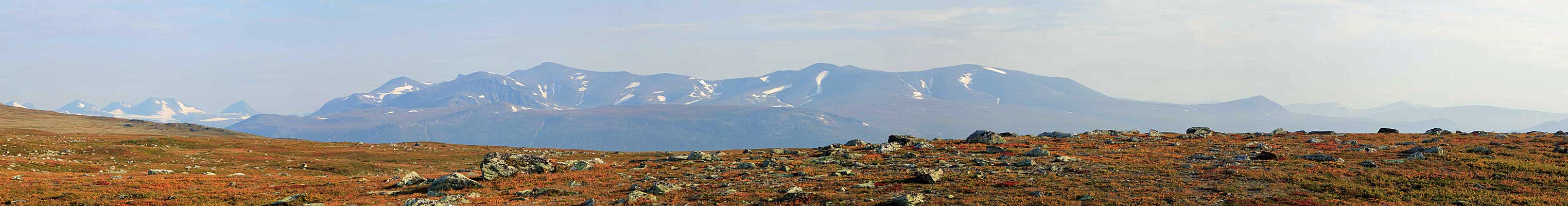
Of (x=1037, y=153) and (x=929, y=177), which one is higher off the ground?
(x=1037, y=153)

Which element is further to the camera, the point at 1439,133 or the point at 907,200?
the point at 1439,133

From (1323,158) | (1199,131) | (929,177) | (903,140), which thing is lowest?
(929,177)

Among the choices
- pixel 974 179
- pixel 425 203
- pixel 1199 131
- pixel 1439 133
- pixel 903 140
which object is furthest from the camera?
pixel 1199 131

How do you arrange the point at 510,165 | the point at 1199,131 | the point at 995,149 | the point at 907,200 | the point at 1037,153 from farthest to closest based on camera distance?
the point at 1199,131 < the point at 995,149 < the point at 1037,153 < the point at 510,165 < the point at 907,200

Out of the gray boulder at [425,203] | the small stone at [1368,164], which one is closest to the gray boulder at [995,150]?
the small stone at [1368,164]

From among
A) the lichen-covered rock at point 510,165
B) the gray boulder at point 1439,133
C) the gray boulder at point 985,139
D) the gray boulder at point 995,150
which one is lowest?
the lichen-covered rock at point 510,165

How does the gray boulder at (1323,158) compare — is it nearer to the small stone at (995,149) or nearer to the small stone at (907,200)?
the small stone at (995,149)

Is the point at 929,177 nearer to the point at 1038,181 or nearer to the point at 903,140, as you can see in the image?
the point at 1038,181

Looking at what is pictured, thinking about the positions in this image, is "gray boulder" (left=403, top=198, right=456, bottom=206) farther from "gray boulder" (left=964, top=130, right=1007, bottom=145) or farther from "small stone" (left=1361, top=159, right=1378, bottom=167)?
"gray boulder" (left=964, top=130, right=1007, bottom=145)

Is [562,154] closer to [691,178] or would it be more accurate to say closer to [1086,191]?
[691,178]

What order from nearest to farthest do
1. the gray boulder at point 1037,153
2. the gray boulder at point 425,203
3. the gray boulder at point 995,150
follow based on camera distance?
the gray boulder at point 425,203 → the gray boulder at point 1037,153 → the gray boulder at point 995,150

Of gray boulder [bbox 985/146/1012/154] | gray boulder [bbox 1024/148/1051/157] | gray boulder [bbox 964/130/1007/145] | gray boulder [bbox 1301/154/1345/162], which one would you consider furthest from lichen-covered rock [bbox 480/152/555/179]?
gray boulder [bbox 1301/154/1345/162]

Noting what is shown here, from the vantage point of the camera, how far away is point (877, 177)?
3519cm

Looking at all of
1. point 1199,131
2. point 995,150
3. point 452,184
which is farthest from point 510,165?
point 1199,131
